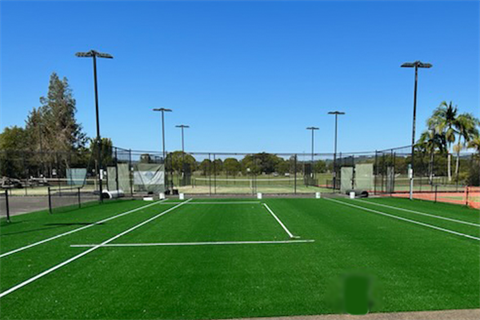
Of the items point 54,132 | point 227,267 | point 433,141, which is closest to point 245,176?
point 433,141

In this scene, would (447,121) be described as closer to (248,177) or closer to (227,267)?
(248,177)

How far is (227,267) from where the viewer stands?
18.5 ft

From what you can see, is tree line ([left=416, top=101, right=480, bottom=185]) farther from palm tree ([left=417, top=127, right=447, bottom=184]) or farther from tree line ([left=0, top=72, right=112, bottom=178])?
tree line ([left=0, top=72, right=112, bottom=178])

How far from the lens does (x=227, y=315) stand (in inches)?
148

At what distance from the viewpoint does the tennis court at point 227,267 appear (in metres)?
4.02

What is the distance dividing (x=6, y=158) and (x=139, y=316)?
177 ft

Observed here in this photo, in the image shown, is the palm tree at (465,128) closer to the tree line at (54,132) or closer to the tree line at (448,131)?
the tree line at (448,131)

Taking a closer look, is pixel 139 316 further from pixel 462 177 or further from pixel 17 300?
pixel 462 177

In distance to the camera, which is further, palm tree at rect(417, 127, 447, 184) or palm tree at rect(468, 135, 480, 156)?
palm tree at rect(417, 127, 447, 184)

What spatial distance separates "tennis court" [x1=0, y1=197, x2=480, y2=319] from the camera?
402 centimetres

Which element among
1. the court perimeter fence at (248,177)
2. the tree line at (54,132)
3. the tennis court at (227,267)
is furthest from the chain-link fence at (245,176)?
the tree line at (54,132)

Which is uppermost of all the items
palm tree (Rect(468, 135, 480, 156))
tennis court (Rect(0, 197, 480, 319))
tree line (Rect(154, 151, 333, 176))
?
palm tree (Rect(468, 135, 480, 156))

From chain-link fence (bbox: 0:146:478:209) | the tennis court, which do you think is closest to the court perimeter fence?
chain-link fence (bbox: 0:146:478:209)

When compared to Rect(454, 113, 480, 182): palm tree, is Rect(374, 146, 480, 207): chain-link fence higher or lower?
lower
